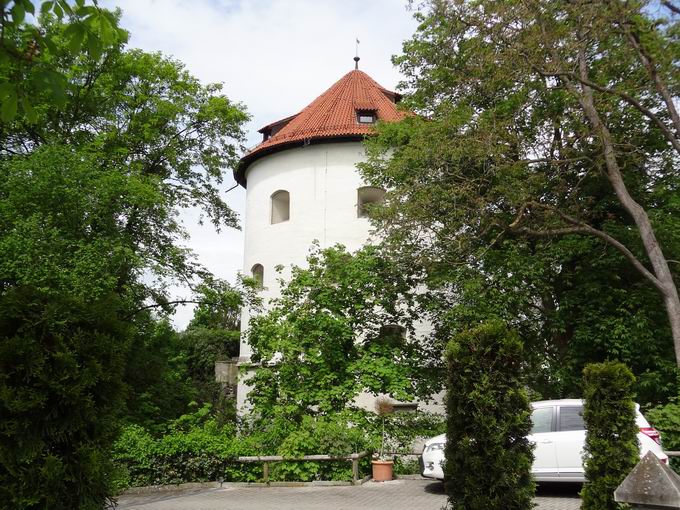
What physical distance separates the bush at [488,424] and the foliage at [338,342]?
799cm

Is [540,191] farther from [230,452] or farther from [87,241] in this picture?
[87,241]

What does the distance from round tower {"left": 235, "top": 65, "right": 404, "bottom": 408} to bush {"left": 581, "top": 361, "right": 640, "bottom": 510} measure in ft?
48.9

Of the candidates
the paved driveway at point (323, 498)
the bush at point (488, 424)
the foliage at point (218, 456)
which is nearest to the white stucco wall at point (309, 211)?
the foliage at point (218, 456)

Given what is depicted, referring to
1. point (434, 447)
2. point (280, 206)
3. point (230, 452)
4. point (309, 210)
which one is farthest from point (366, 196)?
point (434, 447)

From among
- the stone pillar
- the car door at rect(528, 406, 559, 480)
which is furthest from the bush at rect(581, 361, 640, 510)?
the stone pillar

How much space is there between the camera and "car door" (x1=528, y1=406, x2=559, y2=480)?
11.5 meters

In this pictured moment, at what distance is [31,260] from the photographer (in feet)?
50.6

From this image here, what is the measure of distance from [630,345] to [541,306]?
2.95 m

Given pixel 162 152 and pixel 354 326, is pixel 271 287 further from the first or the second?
pixel 354 326

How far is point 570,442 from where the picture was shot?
1144 centimetres

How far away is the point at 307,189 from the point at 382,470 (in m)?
13.3

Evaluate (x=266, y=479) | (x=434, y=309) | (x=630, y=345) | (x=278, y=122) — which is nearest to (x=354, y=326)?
(x=434, y=309)

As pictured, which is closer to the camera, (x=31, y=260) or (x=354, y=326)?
(x=31, y=260)

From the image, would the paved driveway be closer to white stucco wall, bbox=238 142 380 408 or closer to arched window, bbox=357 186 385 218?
white stucco wall, bbox=238 142 380 408
